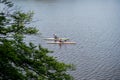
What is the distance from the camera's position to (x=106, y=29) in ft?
184

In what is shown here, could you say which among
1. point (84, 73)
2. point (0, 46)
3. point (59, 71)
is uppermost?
point (0, 46)

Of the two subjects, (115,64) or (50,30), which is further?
(50,30)

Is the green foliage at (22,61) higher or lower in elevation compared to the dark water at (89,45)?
higher

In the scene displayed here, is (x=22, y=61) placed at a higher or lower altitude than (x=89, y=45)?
higher

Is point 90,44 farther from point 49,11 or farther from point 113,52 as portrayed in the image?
point 49,11

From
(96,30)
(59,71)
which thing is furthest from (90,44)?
(59,71)

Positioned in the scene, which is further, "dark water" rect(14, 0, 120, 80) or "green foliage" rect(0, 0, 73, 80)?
"dark water" rect(14, 0, 120, 80)

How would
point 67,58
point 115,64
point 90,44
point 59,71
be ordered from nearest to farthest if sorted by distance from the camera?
point 59,71 → point 115,64 → point 67,58 → point 90,44

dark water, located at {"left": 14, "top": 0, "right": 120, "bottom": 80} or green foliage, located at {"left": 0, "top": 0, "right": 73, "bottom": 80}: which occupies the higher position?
green foliage, located at {"left": 0, "top": 0, "right": 73, "bottom": 80}

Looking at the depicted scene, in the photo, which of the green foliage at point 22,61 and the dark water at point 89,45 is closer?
the green foliage at point 22,61

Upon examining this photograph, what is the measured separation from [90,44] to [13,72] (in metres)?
35.4

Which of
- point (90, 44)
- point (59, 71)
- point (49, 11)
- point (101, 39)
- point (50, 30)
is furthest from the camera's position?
point (49, 11)

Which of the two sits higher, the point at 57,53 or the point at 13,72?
the point at 13,72

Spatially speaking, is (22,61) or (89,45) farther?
(89,45)
